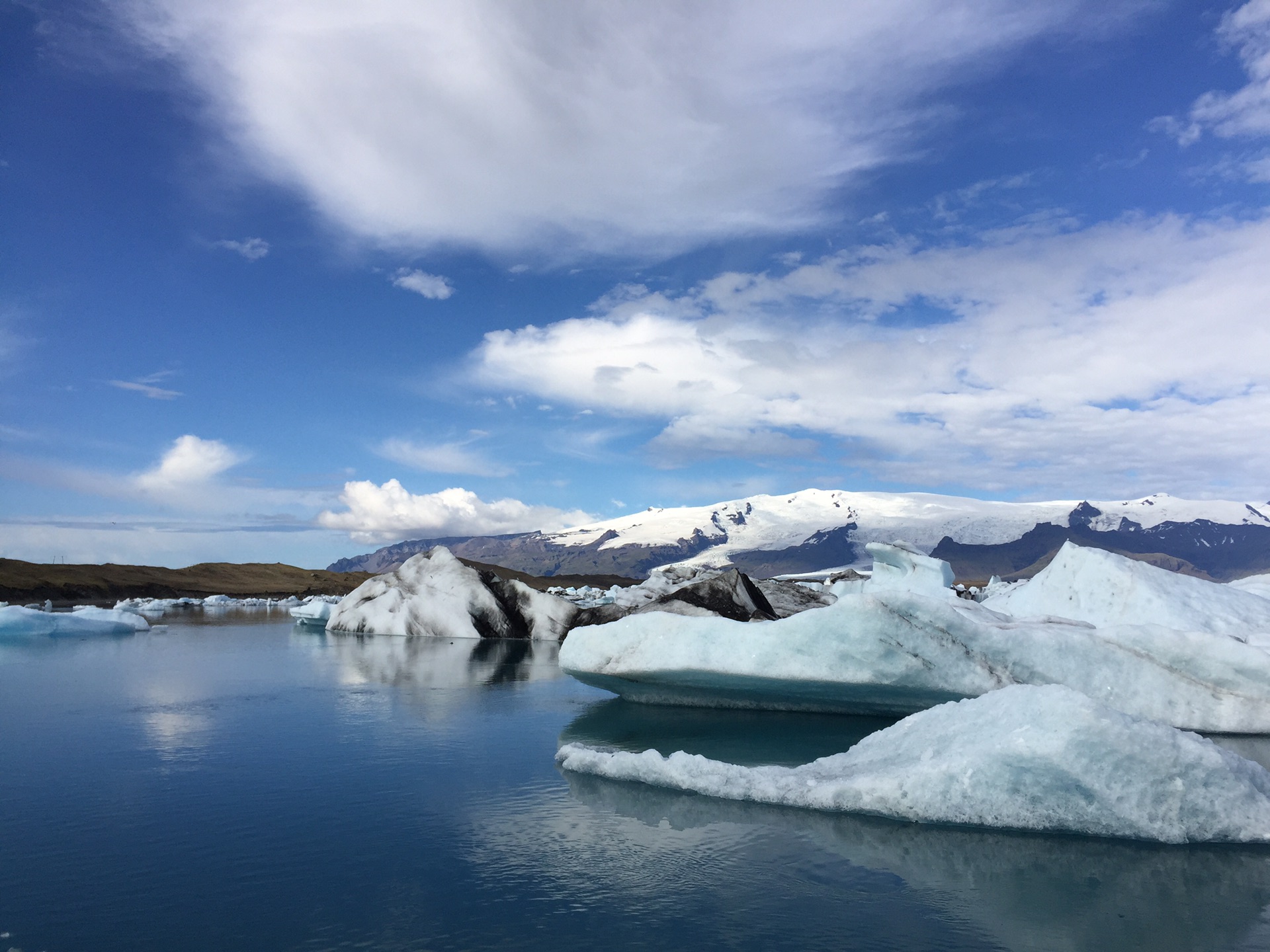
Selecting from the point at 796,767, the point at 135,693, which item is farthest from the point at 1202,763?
the point at 135,693

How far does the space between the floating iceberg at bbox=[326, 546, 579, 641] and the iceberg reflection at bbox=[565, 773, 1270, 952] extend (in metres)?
24.0

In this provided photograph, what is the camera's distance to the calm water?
4.93m

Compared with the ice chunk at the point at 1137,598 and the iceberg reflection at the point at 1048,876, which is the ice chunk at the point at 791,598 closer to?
the ice chunk at the point at 1137,598

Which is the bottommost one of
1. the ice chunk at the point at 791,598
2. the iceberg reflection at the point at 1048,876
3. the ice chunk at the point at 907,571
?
the iceberg reflection at the point at 1048,876

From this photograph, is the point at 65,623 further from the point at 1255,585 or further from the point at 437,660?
the point at 1255,585

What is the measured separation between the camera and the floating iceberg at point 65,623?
2789cm

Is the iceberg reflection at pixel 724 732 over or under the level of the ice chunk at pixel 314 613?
under

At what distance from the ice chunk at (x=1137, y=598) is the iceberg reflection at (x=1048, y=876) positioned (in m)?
6.71

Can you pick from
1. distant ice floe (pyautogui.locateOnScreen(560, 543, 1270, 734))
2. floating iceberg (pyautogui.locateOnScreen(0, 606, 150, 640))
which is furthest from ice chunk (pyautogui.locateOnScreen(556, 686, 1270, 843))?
floating iceberg (pyautogui.locateOnScreen(0, 606, 150, 640))

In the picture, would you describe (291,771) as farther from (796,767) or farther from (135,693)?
(135,693)

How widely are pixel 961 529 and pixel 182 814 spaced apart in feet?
686

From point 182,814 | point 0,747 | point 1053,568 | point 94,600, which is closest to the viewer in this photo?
point 182,814

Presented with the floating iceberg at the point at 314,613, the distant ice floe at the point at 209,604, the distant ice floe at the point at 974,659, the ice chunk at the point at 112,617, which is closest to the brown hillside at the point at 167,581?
the distant ice floe at the point at 209,604

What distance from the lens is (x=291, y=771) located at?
909 centimetres
